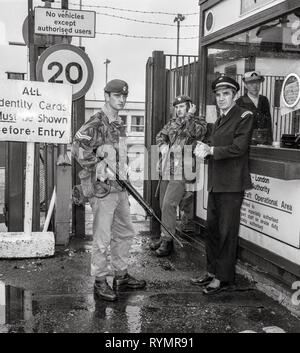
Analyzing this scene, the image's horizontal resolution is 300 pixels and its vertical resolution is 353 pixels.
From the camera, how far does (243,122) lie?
4.50 m

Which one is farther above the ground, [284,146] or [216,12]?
[216,12]

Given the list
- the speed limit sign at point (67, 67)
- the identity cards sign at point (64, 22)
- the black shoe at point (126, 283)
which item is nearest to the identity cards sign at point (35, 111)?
the speed limit sign at point (67, 67)

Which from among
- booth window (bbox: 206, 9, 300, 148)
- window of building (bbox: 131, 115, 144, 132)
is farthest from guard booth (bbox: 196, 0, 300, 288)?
window of building (bbox: 131, 115, 144, 132)

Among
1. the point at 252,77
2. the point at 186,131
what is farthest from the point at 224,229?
the point at 252,77

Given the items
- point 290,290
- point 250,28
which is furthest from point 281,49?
point 290,290

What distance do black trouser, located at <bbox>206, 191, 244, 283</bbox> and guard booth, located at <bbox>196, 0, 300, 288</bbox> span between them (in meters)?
0.37

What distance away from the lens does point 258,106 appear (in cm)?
545

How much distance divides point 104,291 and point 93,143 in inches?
51.9

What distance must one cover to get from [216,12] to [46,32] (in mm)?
2158

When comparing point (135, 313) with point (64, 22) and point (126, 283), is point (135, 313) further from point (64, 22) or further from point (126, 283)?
point (64, 22)

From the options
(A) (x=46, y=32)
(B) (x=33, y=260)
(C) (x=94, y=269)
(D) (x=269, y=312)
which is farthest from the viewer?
(A) (x=46, y=32)

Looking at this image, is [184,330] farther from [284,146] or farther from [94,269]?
[284,146]

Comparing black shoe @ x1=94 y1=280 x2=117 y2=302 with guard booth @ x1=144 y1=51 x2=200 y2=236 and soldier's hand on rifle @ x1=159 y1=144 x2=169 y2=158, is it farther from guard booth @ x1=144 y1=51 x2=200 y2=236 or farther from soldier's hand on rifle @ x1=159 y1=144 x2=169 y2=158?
guard booth @ x1=144 y1=51 x2=200 y2=236

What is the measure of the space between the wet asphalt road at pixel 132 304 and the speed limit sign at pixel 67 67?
2.23 m
